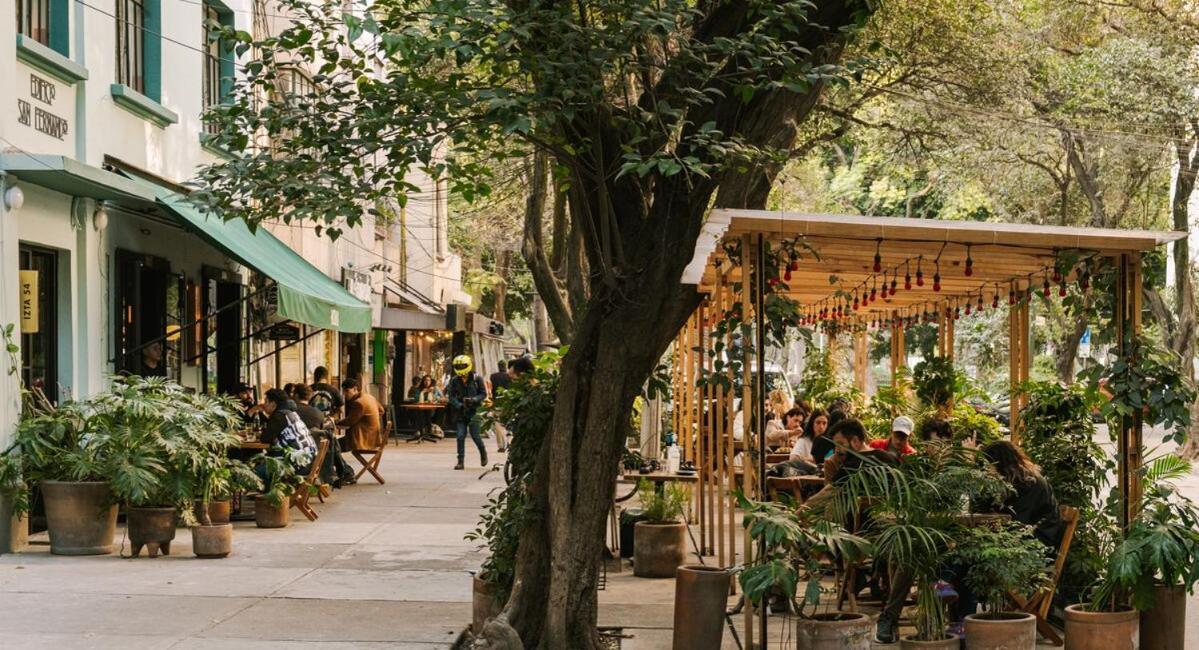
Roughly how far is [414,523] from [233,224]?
162 inches

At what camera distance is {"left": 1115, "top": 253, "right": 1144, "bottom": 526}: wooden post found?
29.9 feet

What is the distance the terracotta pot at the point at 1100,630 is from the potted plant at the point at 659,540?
12.7ft

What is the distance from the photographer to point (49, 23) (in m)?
13.7

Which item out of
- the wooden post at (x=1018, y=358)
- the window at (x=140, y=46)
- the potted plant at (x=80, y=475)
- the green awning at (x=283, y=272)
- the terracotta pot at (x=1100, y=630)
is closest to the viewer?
the terracotta pot at (x=1100, y=630)

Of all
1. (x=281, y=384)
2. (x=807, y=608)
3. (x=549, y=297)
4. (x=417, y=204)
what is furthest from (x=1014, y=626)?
(x=417, y=204)

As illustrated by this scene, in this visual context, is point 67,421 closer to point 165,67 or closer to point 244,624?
point 244,624

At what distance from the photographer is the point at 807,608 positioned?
400 inches

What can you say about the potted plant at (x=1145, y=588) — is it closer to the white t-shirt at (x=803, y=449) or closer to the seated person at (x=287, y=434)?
the white t-shirt at (x=803, y=449)

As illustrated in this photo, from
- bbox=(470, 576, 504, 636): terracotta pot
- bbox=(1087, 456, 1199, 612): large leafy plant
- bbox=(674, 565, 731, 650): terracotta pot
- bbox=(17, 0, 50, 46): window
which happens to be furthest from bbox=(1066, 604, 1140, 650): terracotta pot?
bbox=(17, 0, 50, 46): window

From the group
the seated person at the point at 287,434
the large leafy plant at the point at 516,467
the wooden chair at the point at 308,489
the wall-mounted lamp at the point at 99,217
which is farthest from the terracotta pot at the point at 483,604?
the wall-mounted lamp at the point at 99,217

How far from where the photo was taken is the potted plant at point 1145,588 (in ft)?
27.2

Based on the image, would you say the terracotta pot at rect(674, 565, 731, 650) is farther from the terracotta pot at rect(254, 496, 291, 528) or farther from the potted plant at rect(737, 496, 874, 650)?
the terracotta pot at rect(254, 496, 291, 528)

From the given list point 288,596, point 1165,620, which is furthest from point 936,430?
point 288,596

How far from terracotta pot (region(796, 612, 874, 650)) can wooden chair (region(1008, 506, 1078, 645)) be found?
1443 millimetres
